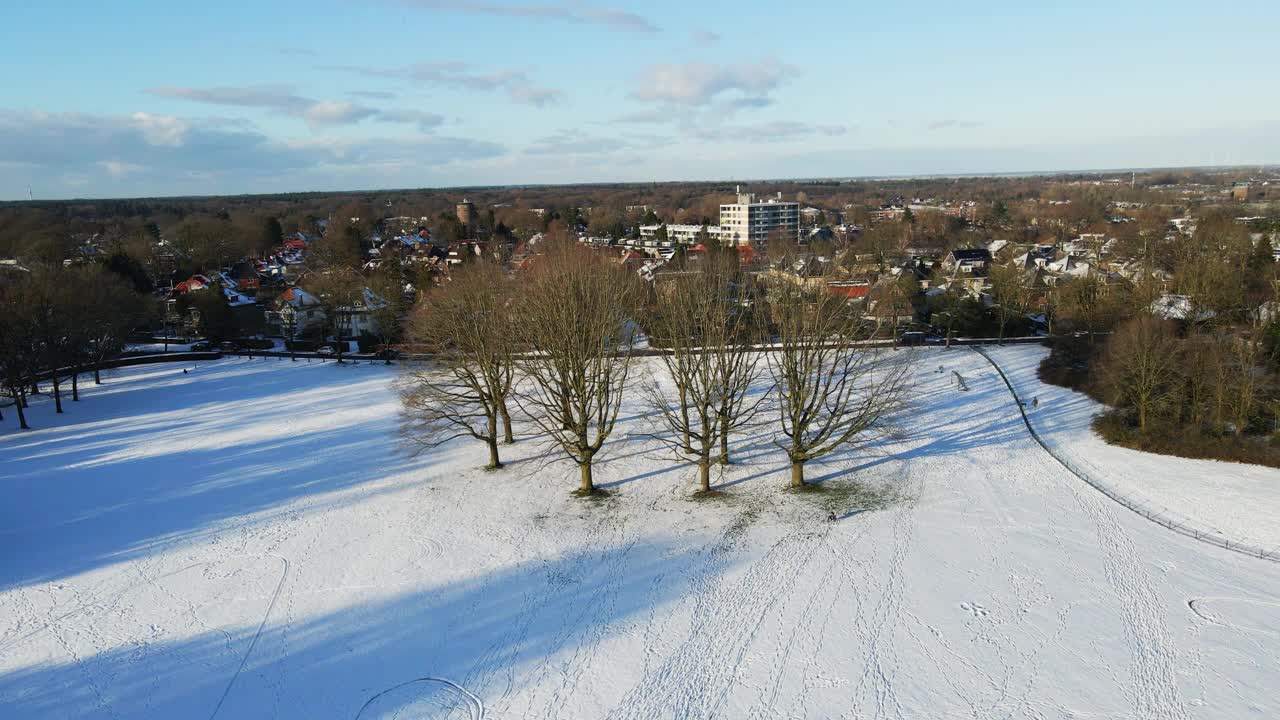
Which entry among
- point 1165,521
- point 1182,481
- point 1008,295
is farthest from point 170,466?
point 1008,295

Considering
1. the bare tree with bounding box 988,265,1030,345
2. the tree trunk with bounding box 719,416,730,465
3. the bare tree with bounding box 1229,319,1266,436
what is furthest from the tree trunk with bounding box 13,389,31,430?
the bare tree with bounding box 988,265,1030,345

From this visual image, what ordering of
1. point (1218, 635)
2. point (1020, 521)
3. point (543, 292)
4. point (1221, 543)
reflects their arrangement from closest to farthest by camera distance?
point (1218, 635) < point (1221, 543) < point (1020, 521) < point (543, 292)

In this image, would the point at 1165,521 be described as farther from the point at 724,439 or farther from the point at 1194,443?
the point at 724,439

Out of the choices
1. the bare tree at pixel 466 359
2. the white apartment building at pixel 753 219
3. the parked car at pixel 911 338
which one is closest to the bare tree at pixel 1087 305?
→ the parked car at pixel 911 338

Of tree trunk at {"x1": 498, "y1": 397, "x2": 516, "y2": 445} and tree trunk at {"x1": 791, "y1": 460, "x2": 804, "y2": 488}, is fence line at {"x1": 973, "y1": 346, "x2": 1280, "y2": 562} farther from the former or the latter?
tree trunk at {"x1": 498, "y1": 397, "x2": 516, "y2": 445}

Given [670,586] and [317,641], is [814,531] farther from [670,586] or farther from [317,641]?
[317,641]

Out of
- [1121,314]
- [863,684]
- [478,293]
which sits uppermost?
[478,293]

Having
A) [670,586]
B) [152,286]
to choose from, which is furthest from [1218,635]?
[152,286]
